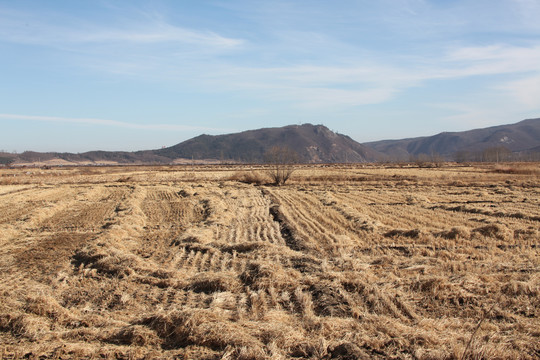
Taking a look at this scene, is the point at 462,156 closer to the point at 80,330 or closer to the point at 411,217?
the point at 411,217

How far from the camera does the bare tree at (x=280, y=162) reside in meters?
44.5

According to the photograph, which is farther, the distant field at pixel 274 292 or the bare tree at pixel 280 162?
the bare tree at pixel 280 162

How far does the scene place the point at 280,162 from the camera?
149 feet

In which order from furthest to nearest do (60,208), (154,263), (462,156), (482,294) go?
1. (462,156)
2. (60,208)
3. (154,263)
4. (482,294)

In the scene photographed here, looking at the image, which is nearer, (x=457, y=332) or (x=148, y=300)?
(x=457, y=332)

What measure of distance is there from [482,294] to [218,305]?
5352 mm

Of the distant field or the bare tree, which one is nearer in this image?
the distant field

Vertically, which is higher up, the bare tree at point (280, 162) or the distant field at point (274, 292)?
the bare tree at point (280, 162)

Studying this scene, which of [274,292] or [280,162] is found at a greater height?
[280,162]

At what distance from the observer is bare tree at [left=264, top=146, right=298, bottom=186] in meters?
44.5

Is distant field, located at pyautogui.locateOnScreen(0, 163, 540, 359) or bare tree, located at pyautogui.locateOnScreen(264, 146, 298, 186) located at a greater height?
bare tree, located at pyautogui.locateOnScreen(264, 146, 298, 186)

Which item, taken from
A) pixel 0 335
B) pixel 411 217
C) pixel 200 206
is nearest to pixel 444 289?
pixel 0 335

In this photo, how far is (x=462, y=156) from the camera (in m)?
184

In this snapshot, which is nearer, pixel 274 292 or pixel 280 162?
pixel 274 292
